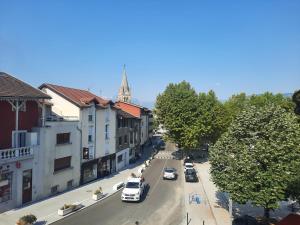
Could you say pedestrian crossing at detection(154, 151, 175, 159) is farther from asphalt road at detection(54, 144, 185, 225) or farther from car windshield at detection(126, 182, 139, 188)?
car windshield at detection(126, 182, 139, 188)

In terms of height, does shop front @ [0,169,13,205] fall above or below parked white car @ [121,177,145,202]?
above

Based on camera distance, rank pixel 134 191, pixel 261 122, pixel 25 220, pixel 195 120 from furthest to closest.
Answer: pixel 195 120, pixel 134 191, pixel 261 122, pixel 25 220

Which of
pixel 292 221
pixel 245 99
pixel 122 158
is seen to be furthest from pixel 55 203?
pixel 245 99

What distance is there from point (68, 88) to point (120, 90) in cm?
7477

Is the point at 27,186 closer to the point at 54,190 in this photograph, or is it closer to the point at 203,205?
the point at 54,190

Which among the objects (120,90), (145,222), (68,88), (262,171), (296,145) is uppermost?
(120,90)

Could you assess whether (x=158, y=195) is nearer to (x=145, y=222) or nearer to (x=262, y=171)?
(x=145, y=222)

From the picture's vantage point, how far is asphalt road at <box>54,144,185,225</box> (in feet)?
99.2

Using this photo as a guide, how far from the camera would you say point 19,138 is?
33750mm

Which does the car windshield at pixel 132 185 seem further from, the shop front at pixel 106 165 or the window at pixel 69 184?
the shop front at pixel 106 165

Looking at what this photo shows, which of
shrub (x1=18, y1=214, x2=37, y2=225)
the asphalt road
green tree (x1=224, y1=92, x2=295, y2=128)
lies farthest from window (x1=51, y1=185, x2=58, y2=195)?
green tree (x1=224, y1=92, x2=295, y2=128)

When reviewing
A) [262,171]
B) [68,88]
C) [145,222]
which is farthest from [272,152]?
[68,88]

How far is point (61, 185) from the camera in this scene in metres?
39.9

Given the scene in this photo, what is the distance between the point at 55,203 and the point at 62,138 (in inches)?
327
